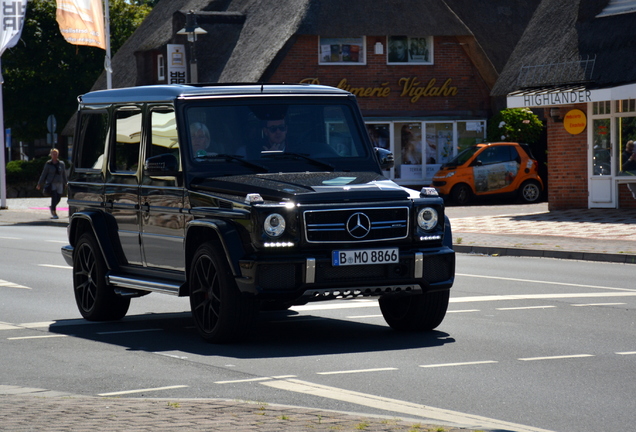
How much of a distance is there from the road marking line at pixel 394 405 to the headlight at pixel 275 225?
1.46 m

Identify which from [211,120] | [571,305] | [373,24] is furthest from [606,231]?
[373,24]

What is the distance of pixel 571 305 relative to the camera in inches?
480

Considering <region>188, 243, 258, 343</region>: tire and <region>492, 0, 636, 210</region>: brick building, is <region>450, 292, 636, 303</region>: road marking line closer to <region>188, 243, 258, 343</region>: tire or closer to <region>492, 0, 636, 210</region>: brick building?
<region>188, 243, 258, 343</region>: tire

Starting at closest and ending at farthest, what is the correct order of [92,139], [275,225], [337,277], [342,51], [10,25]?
[275,225], [337,277], [92,139], [10,25], [342,51]

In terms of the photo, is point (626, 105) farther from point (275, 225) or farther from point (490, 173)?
point (275, 225)

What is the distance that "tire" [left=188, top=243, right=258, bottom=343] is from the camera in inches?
358

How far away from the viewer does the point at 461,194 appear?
34562 mm

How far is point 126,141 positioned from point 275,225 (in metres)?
2.77

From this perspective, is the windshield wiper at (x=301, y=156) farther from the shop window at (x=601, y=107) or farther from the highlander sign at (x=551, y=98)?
the shop window at (x=601, y=107)

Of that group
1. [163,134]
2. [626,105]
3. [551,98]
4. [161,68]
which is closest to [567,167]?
[551,98]

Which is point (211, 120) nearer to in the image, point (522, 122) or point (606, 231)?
point (606, 231)

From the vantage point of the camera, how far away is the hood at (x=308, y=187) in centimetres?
913

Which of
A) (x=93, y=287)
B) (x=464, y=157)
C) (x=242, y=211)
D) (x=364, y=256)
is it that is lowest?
(x=93, y=287)

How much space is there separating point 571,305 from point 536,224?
13197 mm
